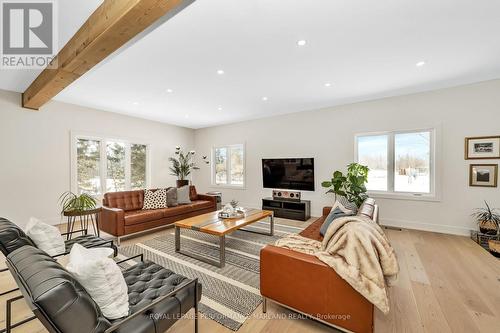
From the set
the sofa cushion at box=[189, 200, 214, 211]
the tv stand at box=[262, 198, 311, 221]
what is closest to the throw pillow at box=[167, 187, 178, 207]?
the sofa cushion at box=[189, 200, 214, 211]

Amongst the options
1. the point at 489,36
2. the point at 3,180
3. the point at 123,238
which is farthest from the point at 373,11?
the point at 3,180

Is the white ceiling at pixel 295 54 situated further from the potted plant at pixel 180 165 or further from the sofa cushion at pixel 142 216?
the potted plant at pixel 180 165

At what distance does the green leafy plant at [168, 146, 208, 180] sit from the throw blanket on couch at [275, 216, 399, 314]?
553cm

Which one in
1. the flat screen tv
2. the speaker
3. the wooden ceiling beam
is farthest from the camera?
the speaker

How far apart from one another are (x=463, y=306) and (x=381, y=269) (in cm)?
132

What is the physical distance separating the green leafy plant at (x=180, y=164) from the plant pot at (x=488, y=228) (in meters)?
6.49

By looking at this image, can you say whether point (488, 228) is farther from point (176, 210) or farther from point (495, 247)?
point (176, 210)

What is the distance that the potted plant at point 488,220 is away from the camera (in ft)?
10.7

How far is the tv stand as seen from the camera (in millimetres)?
4888

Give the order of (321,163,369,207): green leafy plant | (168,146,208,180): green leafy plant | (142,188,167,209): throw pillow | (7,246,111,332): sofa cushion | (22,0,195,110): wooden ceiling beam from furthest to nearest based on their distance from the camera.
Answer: (168,146,208,180): green leafy plant, (142,188,167,209): throw pillow, (321,163,369,207): green leafy plant, (22,0,195,110): wooden ceiling beam, (7,246,111,332): sofa cushion

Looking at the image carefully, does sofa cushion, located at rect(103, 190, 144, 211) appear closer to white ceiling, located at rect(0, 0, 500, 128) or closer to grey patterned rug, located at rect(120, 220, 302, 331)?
grey patterned rug, located at rect(120, 220, 302, 331)

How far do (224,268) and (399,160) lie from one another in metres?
4.10

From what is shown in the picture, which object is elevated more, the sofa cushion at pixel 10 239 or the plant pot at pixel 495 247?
the sofa cushion at pixel 10 239

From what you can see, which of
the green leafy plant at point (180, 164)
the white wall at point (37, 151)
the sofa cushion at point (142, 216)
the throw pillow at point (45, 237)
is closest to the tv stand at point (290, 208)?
the sofa cushion at point (142, 216)
